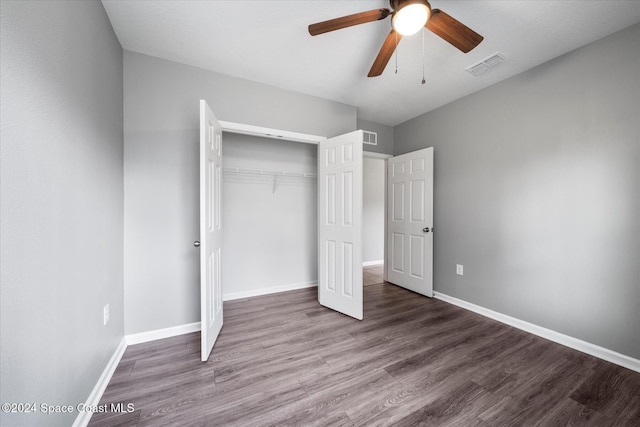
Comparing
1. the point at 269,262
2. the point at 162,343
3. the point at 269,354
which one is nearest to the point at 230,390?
the point at 269,354

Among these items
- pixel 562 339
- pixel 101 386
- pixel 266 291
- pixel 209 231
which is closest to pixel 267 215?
pixel 266 291

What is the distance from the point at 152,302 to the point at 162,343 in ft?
1.25

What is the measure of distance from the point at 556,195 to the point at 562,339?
1.32 meters

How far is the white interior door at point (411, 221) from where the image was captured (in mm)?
3223

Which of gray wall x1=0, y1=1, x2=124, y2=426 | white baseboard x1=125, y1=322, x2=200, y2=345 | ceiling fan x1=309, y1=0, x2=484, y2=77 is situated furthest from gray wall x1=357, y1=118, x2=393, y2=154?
white baseboard x1=125, y1=322, x2=200, y2=345

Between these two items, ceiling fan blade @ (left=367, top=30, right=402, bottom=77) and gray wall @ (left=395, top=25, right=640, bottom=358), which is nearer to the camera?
ceiling fan blade @ (left=367, top=30, right=402, bottom=77)

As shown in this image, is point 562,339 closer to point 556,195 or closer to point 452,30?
point 556,195

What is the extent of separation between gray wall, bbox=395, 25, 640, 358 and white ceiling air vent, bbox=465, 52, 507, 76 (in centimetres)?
39

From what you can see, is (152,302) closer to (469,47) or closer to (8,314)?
(8,314)

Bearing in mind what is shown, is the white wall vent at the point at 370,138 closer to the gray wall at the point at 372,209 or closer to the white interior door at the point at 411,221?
the white interior door at the point at 411,221

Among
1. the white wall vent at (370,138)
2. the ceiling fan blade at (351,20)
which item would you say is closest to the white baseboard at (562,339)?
the white wall vent at (370,138)

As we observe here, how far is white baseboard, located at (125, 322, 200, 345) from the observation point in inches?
83.7

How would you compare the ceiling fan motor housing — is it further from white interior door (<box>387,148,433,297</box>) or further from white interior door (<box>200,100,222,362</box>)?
white interior door (<box>387,148,433,297</box>)

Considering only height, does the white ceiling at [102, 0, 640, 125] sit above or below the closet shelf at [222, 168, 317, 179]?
above
